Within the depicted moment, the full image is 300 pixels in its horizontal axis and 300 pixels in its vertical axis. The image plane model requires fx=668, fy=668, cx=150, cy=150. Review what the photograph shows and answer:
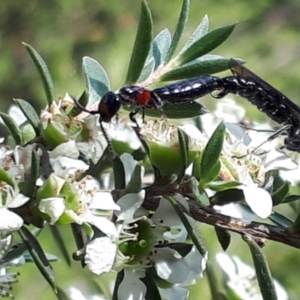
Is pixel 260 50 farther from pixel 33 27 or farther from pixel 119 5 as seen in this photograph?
pixel 33 27

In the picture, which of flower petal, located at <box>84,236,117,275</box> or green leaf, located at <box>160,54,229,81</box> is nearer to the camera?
flower petal, located at <box>84,236,117,275</box>

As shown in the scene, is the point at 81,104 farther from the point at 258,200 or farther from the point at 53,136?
the point at 258,200

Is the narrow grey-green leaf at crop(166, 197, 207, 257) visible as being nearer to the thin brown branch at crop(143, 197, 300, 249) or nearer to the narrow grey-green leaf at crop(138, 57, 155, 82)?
the thin brown branch at crop(143, 197, 300, 249)

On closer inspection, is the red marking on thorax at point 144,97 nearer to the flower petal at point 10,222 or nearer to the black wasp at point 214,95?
the black wasp at point 214,95

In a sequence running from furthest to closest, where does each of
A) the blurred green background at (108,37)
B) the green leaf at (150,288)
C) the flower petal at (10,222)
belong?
the blurred green background at (108,37), the green leaf at (150,288), the flower petal at (10,222)

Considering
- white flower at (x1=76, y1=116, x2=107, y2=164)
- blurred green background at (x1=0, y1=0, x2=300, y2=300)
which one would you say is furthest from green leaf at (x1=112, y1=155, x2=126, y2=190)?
blurred green background at (x1=0, y1=0, x2=300, y2=300)

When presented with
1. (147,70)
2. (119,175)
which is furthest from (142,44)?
(119,175)

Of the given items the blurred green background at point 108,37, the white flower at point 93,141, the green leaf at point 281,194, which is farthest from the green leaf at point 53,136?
the blurred green background at point 108,37

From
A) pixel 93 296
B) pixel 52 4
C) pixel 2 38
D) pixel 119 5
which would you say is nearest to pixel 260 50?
pixel 119 5
